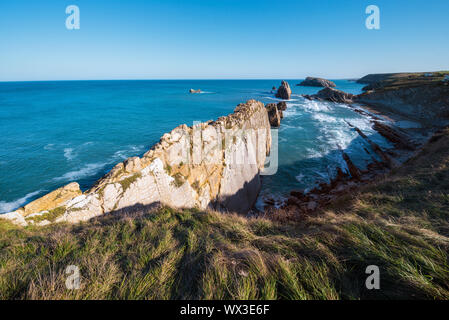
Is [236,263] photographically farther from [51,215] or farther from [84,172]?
[84,172]

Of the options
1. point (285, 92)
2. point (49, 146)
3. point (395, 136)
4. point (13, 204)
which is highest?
point (285, 92)

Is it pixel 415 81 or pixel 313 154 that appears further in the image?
pixel 415 81

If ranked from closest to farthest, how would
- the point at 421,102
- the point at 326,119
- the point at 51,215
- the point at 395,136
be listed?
the point at 51,215, the point at 395,136, the point at 421,102, the point at 326,119

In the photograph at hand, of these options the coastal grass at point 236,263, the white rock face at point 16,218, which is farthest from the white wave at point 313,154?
the white rock face at point 16,218

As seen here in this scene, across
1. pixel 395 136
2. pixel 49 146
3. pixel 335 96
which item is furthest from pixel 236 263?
pixel 335 96

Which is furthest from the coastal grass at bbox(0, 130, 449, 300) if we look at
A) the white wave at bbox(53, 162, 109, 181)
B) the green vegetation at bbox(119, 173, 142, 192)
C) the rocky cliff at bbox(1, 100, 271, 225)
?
the white wave at bbox(53, 162, 109, 181)

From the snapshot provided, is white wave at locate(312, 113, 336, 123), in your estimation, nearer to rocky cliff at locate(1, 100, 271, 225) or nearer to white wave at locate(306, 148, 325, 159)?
white wave at locate(306, 148, 325, 159)

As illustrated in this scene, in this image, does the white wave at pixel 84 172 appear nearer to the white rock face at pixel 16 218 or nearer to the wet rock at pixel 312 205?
the white rock face at pixel 16 218
